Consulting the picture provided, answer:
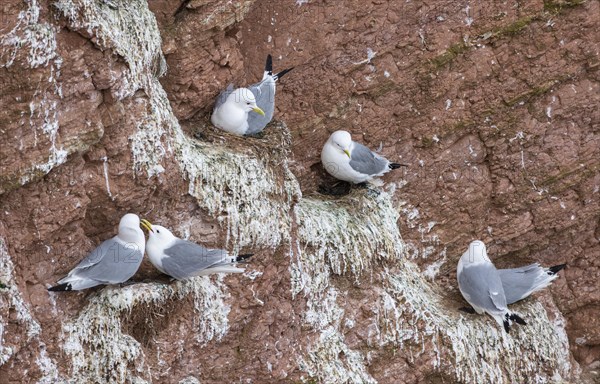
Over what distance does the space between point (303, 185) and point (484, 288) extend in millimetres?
1903

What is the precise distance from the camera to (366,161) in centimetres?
966

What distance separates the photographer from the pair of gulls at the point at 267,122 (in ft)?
29.8

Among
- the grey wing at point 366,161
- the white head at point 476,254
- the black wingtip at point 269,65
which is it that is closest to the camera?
the black wingtip at point 269,65

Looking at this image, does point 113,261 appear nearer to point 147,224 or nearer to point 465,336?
point 147,224

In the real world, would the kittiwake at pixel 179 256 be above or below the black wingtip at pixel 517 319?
above

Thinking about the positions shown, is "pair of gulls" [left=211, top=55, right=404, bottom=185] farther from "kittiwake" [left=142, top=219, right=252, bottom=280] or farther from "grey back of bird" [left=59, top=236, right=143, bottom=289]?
"grey back of bird" [left=59, top=236, right=143, bottom=289]

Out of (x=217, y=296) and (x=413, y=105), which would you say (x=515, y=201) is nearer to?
(x=413, y=105)

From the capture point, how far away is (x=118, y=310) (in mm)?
7832

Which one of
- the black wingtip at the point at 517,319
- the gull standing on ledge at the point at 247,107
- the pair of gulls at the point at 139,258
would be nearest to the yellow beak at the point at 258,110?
the gull standing on ledge at the point at 247,107

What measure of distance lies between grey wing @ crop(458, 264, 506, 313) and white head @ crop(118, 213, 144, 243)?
334 cm

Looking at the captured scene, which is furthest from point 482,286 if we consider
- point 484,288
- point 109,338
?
point 109,338

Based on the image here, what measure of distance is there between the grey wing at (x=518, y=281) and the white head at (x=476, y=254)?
0.88 ft

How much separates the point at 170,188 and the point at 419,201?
2.96m

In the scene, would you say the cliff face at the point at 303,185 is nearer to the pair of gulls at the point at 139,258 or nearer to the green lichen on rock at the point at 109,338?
the green lichen on rock at the point at 109,338
